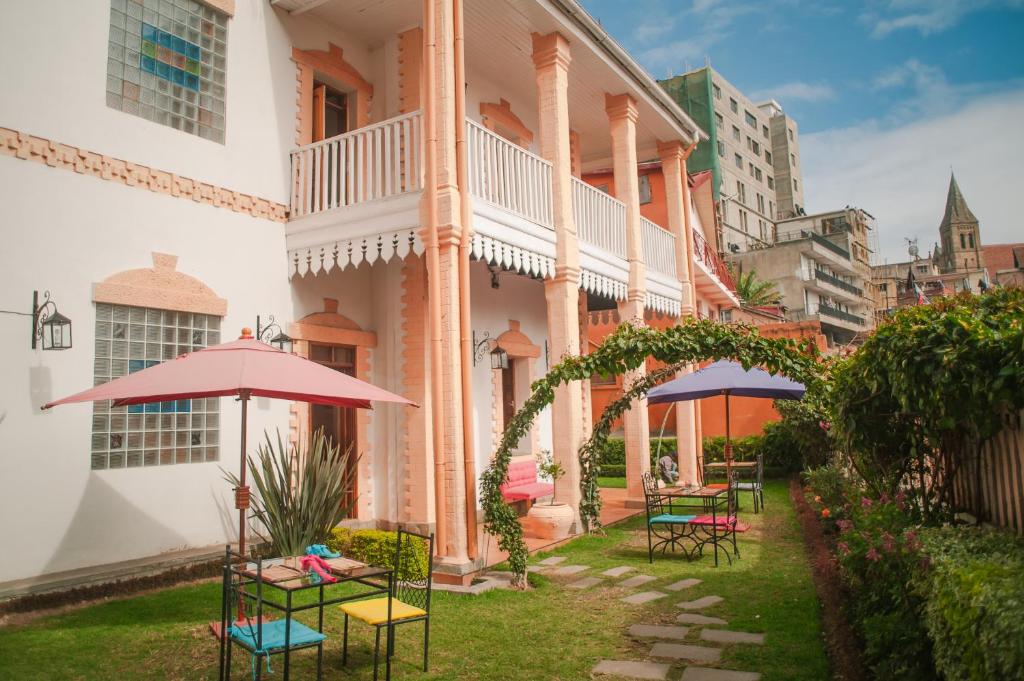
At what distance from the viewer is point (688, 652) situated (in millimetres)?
5156

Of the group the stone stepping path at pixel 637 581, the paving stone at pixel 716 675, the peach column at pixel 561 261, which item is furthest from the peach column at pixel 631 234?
the paving stone at pixel 716 675

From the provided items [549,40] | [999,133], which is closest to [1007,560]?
[549,40]

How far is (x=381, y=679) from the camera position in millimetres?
4781

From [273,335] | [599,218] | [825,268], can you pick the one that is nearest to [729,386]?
[599,218]

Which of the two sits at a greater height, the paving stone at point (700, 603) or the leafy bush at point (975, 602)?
the leafy bush at point (975, 602)

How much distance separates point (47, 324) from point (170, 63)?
3481 millimetres

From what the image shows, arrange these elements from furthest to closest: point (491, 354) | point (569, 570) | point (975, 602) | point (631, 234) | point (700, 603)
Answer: point (631, 234), point (491, 354), point (569, 570), point (700, 603), point (975, 602)

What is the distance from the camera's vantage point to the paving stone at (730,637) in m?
5.32

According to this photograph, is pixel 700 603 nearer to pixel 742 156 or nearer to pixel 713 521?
pixel 713 521

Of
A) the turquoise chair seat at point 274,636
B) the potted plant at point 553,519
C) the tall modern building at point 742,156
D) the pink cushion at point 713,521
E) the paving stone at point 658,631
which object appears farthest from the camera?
the tall modern building at point 742,156

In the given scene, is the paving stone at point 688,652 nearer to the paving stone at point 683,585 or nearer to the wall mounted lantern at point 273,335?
the paving stone at point 683,585

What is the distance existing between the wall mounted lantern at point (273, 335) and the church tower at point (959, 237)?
9628cm

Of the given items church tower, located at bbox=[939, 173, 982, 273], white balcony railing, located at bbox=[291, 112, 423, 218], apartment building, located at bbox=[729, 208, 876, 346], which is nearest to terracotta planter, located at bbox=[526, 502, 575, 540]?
white balcony railing, located at bbox=[291, 112, 423, 218]

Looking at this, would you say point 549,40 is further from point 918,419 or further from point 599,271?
point 918,419
